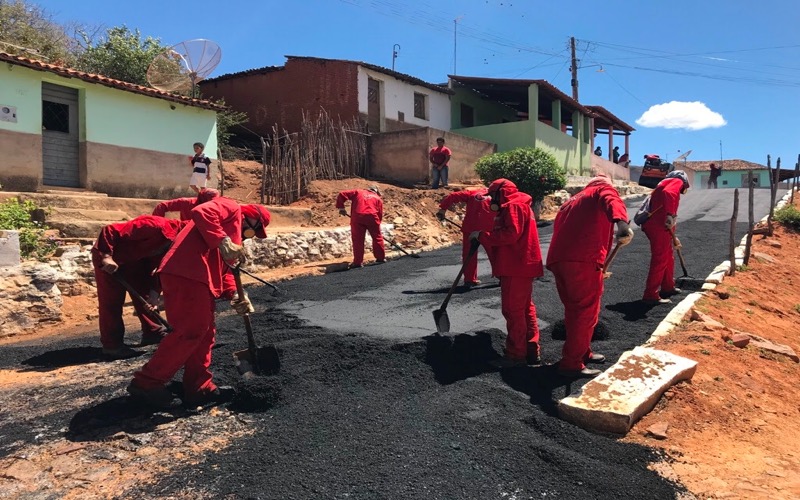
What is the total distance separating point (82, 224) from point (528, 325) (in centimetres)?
574

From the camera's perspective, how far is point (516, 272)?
398 centimetres

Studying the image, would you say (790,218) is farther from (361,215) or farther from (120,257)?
(120,257)

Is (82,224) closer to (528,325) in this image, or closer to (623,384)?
(528,325)

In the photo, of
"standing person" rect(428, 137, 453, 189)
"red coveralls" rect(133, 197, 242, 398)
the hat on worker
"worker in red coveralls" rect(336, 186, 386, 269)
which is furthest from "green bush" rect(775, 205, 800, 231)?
"red coveralls" rect(133, 197, 242, 398)

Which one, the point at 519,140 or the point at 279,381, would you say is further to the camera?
the point at 519,140

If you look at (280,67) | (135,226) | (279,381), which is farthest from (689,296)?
(280,67)

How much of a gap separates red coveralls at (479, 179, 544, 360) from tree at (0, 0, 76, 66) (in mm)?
13277

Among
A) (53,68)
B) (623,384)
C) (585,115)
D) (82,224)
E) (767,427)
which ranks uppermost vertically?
(585,115)

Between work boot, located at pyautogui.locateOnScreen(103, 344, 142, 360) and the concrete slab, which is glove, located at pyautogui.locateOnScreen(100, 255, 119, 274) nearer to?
work boot, located at pyautogui.locateOnScreen(103, 344, 142, 360)

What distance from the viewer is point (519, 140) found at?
677 inches

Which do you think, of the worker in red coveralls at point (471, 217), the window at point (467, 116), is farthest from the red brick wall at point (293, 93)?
the worker in red coveralls at point (471, 217)

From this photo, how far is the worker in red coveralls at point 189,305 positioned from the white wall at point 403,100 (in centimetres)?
1268

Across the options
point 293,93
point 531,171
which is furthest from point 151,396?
point 293,93

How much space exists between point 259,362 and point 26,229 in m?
4.18
